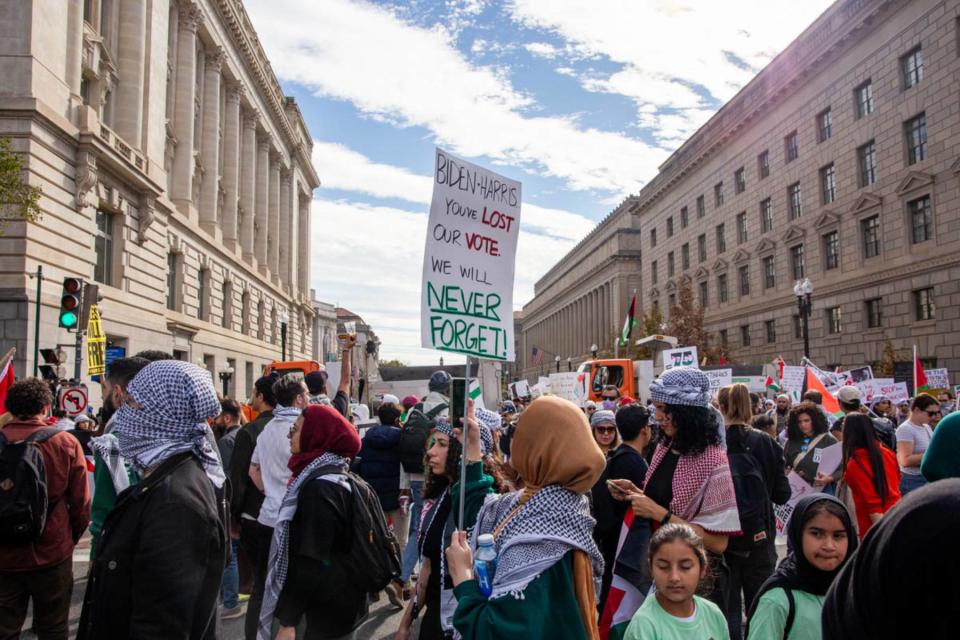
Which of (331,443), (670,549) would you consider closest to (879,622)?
(670,549)

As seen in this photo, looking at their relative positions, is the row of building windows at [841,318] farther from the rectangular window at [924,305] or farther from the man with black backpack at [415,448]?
the man with black backpack at [415,448]

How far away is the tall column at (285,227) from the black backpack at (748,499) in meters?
56.9

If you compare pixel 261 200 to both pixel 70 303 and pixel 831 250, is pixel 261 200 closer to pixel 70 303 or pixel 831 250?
pixel 831 250

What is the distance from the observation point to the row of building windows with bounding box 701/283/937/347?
2956 centimetres

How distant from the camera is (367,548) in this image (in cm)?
387

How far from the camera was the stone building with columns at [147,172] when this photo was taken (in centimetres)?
1884

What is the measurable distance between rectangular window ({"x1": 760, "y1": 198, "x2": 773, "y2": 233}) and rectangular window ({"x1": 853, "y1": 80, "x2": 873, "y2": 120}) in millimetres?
8911

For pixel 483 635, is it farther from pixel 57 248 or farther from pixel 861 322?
pixel 861 322

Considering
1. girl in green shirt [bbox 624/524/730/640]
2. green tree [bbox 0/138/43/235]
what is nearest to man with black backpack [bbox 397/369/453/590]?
girl in green shirt [bbox 624/524/730/640]

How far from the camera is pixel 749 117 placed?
4381cm

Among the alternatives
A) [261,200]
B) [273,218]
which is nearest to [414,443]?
[261,200]

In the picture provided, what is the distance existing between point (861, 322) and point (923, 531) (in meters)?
36.0

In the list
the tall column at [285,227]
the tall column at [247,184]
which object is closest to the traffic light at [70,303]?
the tall column at [247,184]

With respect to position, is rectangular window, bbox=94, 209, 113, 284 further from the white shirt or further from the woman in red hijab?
the woman in red hijab
